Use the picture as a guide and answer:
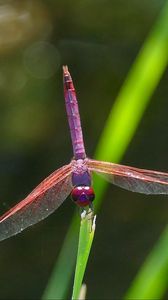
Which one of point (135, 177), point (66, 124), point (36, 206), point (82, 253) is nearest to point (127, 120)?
point (135, 177)

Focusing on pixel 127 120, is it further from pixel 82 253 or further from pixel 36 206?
pixel 82 253

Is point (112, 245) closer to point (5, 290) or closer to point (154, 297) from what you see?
point (5, 290)

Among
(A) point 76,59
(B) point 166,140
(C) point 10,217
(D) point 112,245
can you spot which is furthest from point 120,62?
(C) point 10,217

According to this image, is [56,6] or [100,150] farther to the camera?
[56,6]

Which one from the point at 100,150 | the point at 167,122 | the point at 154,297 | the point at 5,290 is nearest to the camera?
Answer: the point at 154,297

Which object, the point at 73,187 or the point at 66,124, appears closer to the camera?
the point at 73,187

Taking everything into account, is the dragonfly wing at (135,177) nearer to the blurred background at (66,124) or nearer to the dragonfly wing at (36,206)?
the dragonfly wing at (36,206)
